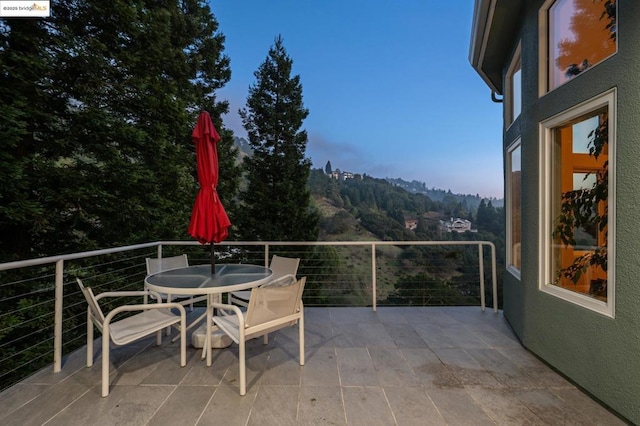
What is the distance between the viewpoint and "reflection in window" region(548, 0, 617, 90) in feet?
7.29

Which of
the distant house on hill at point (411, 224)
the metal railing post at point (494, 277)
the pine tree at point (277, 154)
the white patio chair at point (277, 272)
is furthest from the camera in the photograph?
the distant house on hill at point (411, 224)

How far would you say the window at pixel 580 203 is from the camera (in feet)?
7.16

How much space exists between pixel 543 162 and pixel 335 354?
2.69 meters

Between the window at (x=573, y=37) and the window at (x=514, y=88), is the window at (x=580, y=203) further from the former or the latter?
the window at (x=514, y=88)

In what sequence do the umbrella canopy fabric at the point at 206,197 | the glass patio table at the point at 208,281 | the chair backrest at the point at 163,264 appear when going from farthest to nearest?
1. the chair backrest at the point at 163,264
2. the umbrella canopy fabric at the point at 206,197
3. the glass patio table at the point at 208,281

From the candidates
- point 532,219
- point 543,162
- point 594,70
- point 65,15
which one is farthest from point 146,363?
point 65,15

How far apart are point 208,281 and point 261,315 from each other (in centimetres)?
73

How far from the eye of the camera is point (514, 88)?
4031 mm

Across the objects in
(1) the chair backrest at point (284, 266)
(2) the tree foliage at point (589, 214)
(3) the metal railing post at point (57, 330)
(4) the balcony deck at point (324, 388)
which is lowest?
(4) the balcony deck at point (324, 388)

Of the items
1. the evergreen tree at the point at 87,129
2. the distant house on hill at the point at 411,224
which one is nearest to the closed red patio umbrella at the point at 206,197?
the evergreen tree at the point at 87,129

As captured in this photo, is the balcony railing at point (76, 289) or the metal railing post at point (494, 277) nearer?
the balcony railing at point (76, 289)

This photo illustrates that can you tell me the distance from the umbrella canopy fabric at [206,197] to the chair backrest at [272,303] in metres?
0.97

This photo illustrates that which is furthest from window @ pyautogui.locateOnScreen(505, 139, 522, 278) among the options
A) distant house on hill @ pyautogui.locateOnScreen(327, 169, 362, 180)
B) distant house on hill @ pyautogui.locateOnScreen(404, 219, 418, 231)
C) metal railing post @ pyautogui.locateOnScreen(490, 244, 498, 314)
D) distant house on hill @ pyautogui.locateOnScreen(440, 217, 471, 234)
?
distant house on hill @ pyautogui.locateOnScreen(327, 169, 362, 180)

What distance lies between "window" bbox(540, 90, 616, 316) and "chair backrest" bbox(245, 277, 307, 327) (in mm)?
2259
